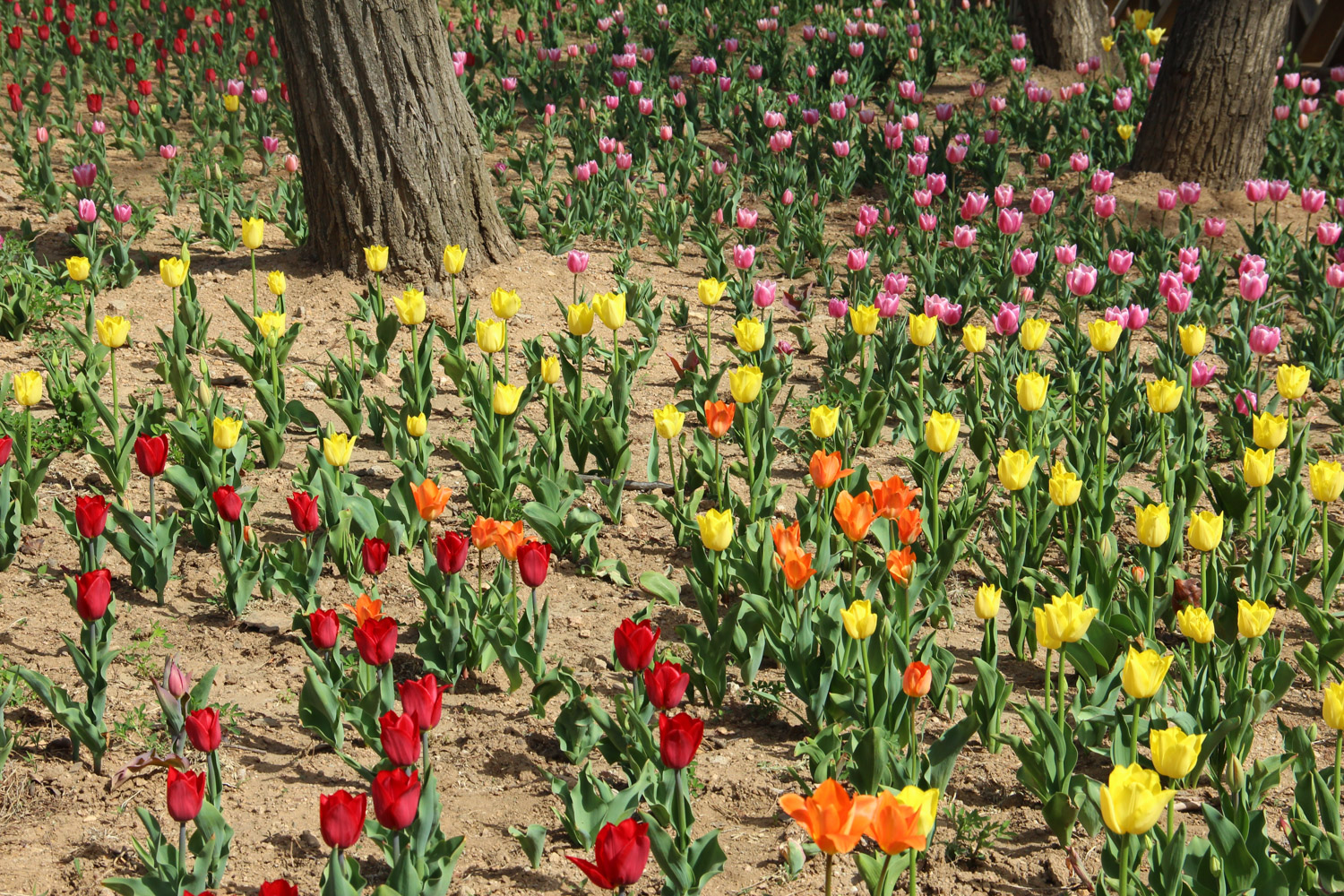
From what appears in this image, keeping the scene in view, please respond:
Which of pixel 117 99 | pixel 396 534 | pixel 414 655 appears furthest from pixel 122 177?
pixel 414 655

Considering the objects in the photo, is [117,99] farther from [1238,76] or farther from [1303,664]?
[1303,664]

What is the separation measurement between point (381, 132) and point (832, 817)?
4023 millimetres

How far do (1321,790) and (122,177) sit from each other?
262 inches

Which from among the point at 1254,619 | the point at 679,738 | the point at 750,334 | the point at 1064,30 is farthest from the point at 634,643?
the point at 1064,30

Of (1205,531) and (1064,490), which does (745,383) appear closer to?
(1064,490)

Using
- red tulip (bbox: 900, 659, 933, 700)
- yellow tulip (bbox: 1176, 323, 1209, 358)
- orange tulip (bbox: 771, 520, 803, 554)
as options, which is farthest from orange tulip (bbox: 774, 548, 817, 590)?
yellow tulip (bbox: 1176, 323, 1209, 358)

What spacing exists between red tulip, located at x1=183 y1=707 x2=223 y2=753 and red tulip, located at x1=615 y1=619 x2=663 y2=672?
710 mm

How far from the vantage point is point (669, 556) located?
369cm

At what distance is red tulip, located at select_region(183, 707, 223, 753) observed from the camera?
2.13 meters

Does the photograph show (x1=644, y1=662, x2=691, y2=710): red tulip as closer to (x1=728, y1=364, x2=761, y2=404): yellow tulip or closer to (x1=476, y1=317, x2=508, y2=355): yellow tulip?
(x1=728, y1=364, x2=761, y2=404): yellow tulip

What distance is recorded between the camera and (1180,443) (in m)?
3.90

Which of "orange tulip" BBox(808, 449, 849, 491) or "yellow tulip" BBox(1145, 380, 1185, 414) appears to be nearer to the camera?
"orange tulip" BBox(808, 449, 849, 491)

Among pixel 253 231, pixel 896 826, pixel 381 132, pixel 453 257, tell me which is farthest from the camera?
pixel 381 132


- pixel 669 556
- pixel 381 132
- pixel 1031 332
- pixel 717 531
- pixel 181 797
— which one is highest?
pixel 381 132
